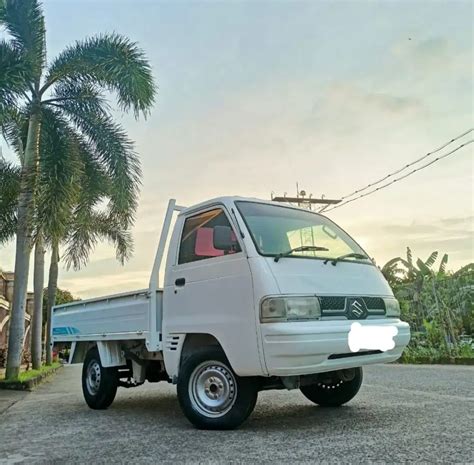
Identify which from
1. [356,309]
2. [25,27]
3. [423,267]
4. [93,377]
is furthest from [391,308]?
[423,267]

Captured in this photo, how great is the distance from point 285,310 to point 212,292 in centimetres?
87

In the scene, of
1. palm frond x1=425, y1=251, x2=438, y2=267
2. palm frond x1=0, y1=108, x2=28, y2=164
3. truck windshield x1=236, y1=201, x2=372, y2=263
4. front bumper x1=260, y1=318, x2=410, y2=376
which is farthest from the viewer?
palm frond x1=425, y1=251, x2=438, y2=267

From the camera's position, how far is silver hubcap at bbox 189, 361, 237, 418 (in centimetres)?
495

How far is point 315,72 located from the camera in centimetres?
1156

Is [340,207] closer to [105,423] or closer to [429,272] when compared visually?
[429,272]

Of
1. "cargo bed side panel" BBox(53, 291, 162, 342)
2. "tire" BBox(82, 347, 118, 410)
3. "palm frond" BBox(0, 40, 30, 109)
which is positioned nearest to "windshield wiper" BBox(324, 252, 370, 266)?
"cargo bed side panel" BBox(53, 291, 162, 342)

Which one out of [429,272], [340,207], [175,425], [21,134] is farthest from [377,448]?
[340,207]

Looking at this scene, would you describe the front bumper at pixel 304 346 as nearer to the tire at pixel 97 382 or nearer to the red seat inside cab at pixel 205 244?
the red seat inside cab at pixel 205 244

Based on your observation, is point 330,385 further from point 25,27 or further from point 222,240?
point 25,27

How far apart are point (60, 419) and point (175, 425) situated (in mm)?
1815

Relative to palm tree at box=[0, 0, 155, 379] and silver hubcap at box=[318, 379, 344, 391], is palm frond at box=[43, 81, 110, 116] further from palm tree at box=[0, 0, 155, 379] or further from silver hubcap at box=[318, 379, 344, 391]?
silver hubcap at box=[318, 379, 344, 391]

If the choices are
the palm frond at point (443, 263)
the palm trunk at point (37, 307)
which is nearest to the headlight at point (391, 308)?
the palm frond at point (443, 263)

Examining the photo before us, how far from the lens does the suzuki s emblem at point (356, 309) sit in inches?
196

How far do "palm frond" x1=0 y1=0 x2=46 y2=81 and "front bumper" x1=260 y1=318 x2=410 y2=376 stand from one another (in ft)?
34.3
